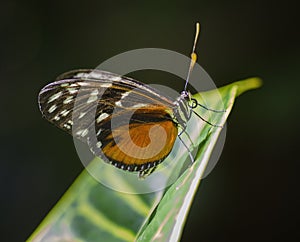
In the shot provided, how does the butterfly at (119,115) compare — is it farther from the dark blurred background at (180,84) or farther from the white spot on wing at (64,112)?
the dark blurred background at (180,84)

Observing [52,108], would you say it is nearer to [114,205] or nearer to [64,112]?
[64,112]

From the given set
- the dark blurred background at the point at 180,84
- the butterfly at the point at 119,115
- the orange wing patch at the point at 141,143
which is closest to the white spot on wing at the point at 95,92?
the butterfly at the point at 119,115

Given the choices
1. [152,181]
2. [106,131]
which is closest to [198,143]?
[152,181]

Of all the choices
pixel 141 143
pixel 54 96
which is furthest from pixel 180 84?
pixel 54 96

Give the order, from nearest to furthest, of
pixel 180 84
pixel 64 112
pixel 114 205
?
pixel 114 205
pixel 64 112
pixel 180 84

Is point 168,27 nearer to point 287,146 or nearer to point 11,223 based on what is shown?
point 287,146

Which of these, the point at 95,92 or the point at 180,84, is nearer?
the point at 95,92
